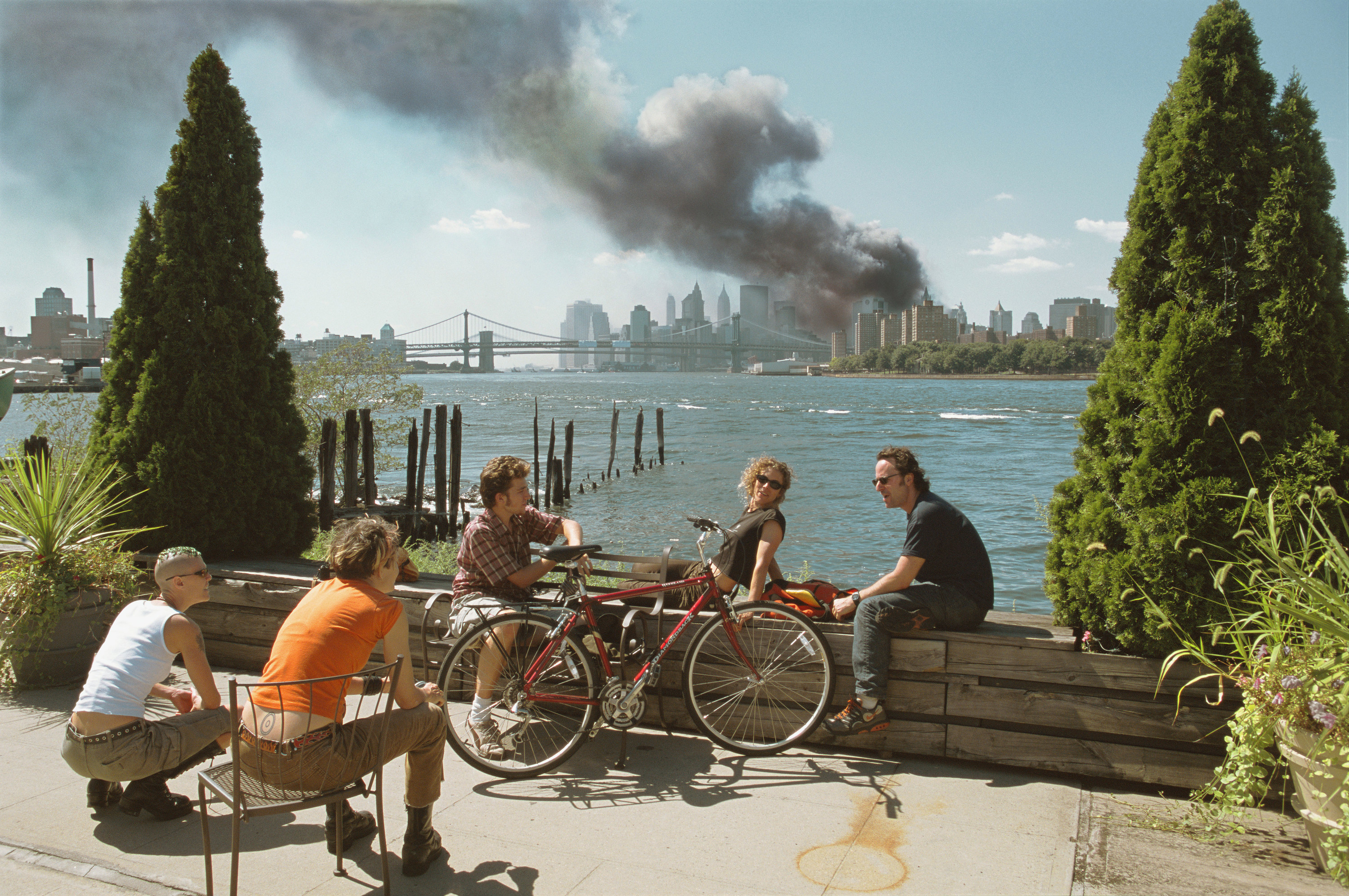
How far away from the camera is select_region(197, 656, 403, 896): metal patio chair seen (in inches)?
108

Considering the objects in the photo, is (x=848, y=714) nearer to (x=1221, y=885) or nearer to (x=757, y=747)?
(x=757, y=747)

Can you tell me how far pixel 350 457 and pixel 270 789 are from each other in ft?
56.1

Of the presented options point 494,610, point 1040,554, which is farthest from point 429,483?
point 494,610

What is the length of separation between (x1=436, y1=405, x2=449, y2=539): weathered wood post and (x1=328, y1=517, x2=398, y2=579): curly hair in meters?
18.1

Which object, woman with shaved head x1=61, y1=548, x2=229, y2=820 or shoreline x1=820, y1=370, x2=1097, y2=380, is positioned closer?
woman with shaved head x1=61, y1=548, x2=229, y2=820

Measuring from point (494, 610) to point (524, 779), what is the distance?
29.3 inches

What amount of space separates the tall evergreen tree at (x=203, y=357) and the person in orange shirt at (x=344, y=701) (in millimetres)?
3300

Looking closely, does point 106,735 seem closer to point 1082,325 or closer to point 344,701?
point 344,701

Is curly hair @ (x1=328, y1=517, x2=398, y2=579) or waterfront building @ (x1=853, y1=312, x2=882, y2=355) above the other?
waterfront building @ (x1=853, y1=312, x2=882, y2=355)

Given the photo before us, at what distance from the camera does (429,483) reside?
109 ft

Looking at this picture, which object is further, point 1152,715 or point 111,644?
point 1152,715

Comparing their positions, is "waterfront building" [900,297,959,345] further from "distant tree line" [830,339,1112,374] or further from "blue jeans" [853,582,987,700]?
"blue jeans" [853,582,987,700]

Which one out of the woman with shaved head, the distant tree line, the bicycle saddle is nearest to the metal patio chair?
the woman with shaved head

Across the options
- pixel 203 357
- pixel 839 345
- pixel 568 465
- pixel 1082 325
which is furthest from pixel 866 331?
pixel 203 357
